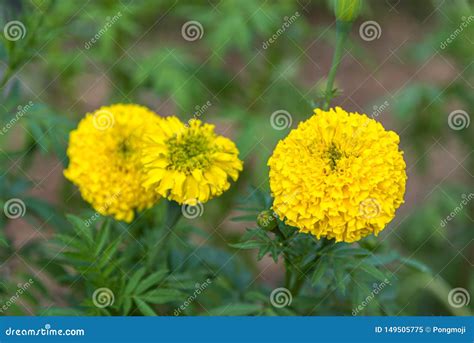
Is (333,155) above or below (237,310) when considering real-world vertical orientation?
above

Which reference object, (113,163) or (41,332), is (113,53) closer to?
(113,163)

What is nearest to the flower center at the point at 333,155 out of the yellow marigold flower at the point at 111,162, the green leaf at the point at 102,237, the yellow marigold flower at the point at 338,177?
the yellow marigold flower at the point at 338,177

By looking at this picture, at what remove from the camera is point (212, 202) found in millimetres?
2992

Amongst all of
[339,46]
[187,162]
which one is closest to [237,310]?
[187,162]

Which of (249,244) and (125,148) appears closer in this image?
(249,244)

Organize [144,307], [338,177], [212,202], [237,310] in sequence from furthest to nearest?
[212,202]
[237,310]
[144,307]
[338,177]

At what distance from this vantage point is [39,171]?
3.52m

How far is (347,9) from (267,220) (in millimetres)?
523

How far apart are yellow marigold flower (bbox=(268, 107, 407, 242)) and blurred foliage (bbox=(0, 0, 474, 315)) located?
0.48ft

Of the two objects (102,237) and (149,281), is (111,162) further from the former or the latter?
(149,281)

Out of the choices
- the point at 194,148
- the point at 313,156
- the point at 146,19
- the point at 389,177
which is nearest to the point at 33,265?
the point at 194,148

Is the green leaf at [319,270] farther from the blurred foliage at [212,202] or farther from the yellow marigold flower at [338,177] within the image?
the yellow marigold flower at [338,177]

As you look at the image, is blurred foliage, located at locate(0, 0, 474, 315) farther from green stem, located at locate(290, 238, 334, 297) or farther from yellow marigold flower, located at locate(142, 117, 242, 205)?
yellow marigold flower, located at locate(142, 117, 242, 205)

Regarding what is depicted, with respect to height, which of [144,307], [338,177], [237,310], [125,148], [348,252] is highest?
[338,177]
